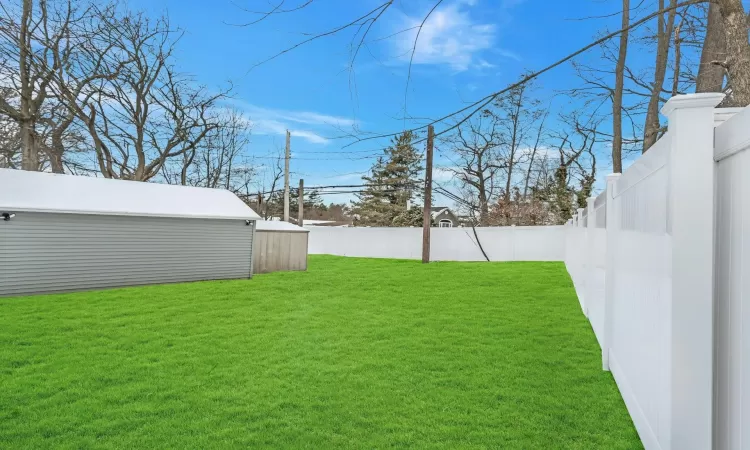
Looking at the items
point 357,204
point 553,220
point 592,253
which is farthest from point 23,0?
point 357,204

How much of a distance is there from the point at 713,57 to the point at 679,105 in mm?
5170

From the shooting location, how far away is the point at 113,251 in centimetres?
979

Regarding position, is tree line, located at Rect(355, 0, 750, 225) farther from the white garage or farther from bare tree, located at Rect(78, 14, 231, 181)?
bare tree, located at Rect(78, 14, 231, 181)

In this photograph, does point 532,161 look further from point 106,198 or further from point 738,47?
point 738,47

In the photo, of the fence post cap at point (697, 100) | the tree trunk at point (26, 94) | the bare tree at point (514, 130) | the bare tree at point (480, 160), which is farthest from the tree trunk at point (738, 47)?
the bare tree at point (480, 160)

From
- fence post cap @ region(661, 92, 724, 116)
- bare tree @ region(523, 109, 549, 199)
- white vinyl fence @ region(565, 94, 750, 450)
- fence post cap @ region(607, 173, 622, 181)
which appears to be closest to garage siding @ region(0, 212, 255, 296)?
fence post cap @ region(607, 173, 622, 181)

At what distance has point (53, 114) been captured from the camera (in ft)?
49.0

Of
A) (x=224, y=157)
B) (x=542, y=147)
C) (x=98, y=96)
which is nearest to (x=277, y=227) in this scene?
(x=98, y=96)

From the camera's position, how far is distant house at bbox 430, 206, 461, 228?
105ft

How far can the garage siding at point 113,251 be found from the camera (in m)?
8.58

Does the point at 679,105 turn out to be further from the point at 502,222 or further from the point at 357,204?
the point at 357,204

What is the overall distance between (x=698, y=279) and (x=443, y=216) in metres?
32.4

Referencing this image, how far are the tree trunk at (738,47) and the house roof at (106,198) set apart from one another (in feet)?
34.3

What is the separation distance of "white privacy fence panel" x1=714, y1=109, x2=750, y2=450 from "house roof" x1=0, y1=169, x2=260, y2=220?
34.9 feet
